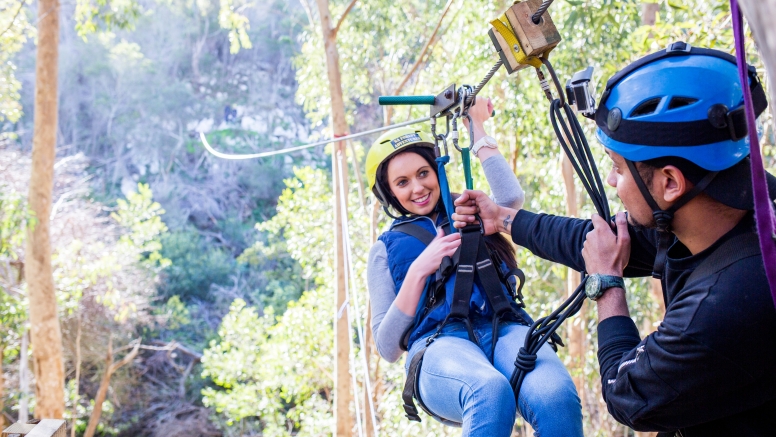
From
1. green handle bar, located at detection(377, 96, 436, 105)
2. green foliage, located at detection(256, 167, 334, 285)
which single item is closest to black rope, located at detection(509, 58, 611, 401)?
green handle bar, located at detection(377, 96, 436, 105)

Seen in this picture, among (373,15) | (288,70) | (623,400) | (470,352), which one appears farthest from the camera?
(288,70)

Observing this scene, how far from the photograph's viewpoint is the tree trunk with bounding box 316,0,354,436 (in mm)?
5355

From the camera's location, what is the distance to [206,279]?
52.5ft

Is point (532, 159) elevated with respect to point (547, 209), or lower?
elevated

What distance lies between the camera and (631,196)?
132 cm

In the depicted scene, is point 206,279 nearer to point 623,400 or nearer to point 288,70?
point 288,70

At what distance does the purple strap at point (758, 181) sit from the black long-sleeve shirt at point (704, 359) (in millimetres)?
166

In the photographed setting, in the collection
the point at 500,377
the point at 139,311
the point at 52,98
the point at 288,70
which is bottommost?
the point at 139,311

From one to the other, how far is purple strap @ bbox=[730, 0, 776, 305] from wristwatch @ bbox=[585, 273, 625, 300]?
43 centimetres

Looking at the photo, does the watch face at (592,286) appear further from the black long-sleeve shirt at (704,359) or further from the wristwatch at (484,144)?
the wristwatch at (484,144)

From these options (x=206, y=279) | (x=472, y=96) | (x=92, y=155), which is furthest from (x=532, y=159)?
(x=92, y=155)

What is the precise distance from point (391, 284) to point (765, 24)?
1535 mm

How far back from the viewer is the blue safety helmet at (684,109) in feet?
3.95

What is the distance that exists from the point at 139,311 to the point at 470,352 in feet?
36.1
